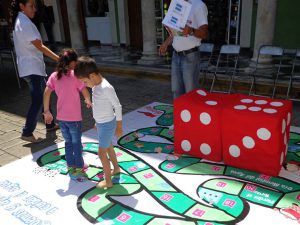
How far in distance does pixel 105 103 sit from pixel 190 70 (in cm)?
163

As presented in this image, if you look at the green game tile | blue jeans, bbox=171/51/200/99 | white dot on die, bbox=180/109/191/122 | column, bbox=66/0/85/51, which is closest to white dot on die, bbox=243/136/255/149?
white dot on die, bbox=180/109/191/122

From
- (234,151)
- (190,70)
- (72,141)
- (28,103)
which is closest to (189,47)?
(190,70)

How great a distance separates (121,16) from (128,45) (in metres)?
1.05

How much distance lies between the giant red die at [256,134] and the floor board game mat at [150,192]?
0.13 m

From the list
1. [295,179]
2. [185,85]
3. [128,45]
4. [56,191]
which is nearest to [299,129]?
Result: [295,179]

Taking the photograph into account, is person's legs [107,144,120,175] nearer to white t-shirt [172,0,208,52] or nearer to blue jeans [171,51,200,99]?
blue jeans [171,51,200,99]

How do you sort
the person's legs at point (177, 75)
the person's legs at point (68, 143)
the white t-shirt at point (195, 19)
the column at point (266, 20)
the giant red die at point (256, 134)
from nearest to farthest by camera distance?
1. the giant red die at point (256, 134)
2. the person's legs at point (68, 143)
3. the white t-shirt at point (195, 19)
4. the person's legs at point (177, 75)
5. the column at point (266, 20)

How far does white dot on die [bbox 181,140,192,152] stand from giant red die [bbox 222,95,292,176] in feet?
1.42

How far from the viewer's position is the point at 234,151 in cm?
334

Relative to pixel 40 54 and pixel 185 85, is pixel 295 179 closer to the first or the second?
pixel 185 85

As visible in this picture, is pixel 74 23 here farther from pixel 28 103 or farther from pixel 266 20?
pixel 266 20

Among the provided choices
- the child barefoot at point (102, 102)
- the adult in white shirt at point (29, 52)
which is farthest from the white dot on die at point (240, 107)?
the adult in white shirt at point (29, 52)

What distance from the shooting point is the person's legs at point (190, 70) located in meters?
4.06

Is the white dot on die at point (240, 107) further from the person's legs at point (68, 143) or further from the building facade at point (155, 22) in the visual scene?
the building facade at point (155, 22)
